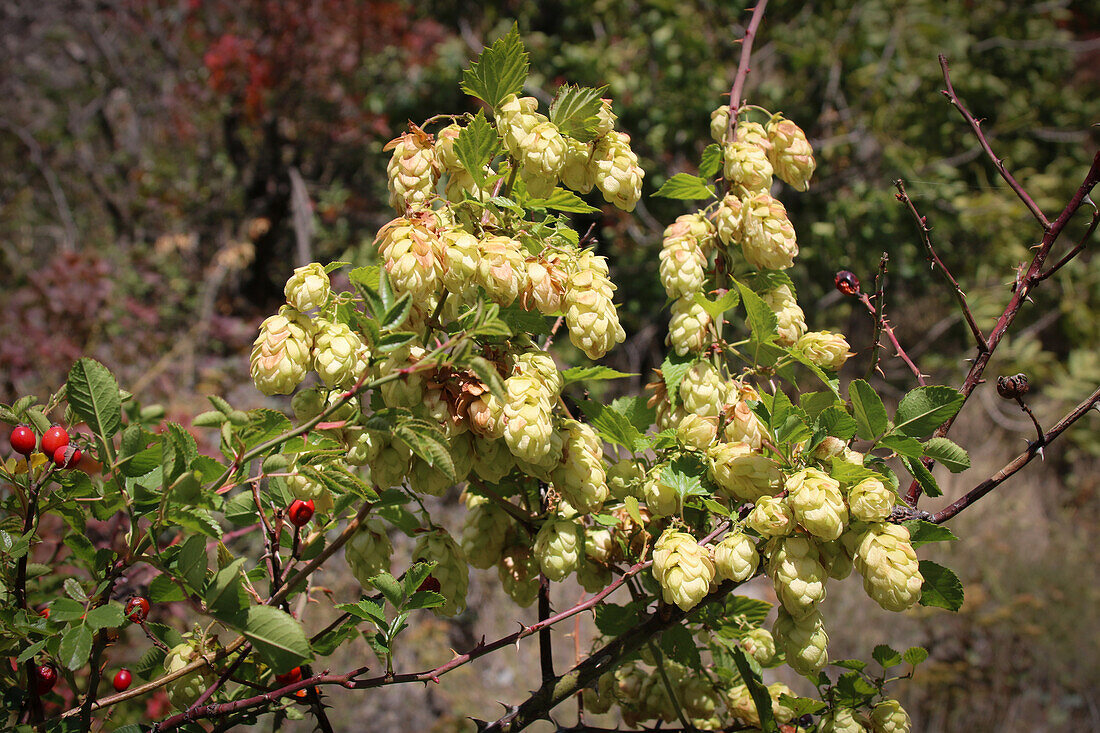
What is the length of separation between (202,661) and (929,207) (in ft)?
12.6

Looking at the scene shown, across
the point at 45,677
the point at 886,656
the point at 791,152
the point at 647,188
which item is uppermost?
the point at 791,152

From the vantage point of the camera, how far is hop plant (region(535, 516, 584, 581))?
642 mm

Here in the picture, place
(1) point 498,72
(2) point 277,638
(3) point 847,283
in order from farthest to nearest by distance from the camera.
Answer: (3) point 847,283 < (1) point 498,72 < (2) point 277,638

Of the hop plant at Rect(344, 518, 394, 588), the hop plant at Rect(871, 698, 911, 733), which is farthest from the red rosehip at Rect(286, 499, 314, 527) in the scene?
the hop plant at Rect(871, 698, 911, 733)

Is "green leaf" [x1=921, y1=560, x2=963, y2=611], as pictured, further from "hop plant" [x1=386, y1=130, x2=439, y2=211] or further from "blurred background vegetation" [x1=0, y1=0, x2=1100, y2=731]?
"blurred background vegetation" [x1=0, y1=0, x2=1100, y2=731]

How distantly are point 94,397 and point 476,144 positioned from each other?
0.39 meters

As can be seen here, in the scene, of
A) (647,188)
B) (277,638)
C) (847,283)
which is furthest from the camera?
(647,188)

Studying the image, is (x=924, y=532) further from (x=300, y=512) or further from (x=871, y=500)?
(x=300, y=512)

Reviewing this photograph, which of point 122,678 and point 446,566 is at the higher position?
point 446,566

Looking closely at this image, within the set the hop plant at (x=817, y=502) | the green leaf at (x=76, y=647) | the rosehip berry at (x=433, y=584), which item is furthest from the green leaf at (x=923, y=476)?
the green leaf at (x=76, y=647)

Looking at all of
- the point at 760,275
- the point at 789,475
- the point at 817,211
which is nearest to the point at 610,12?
the point at 817,211

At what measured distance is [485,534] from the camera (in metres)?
0.73

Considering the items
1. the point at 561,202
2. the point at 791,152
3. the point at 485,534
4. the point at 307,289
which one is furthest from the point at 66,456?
the point at 791,152

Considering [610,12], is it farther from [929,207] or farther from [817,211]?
[929,207]
